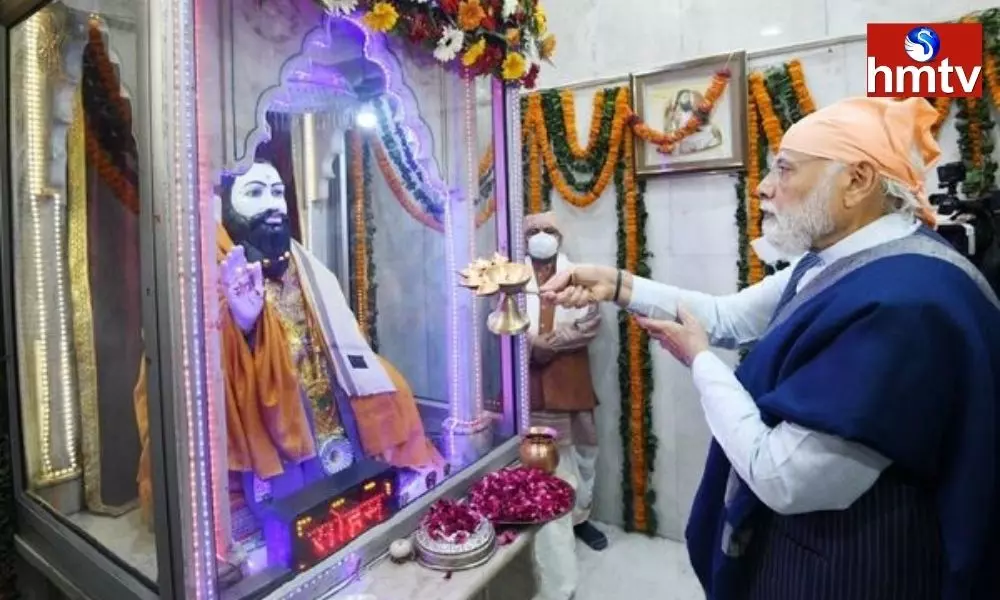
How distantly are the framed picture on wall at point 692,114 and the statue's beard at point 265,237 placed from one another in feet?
7.59

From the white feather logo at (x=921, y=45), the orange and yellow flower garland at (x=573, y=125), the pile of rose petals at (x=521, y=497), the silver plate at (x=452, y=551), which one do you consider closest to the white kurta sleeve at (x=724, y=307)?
the pile of rose petals at (x=521, y=497)

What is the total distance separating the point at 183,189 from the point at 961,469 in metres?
1.47

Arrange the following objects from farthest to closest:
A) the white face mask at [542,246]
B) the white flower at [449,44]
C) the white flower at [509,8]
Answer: the white face mask at [542,246] < the white flower at [509,8] < the white flower at [449,44]

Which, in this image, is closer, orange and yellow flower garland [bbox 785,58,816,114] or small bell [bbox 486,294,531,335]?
small bell [bbox 486,294,531,335]

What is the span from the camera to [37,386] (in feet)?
6.15

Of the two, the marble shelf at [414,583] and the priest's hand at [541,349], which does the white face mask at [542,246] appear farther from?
the marble shelf at [414,583]

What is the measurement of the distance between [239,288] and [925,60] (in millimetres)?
2930

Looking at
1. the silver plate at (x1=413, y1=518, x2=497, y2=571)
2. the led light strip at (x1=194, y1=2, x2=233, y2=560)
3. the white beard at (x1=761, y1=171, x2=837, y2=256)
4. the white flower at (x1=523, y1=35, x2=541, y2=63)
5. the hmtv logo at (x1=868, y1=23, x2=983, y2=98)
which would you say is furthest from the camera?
the hmtv logo at (x1=868, y1=23, x2=983, y2=98)

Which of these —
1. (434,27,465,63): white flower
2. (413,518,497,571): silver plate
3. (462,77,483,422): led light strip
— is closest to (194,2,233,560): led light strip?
(413,518,497,571): silver plate

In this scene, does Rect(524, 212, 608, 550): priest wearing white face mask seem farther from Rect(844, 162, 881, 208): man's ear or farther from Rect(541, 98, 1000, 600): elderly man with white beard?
Rect(844, 162, 881, 208): man's ear

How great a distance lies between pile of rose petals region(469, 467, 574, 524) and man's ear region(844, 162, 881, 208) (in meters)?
1.10

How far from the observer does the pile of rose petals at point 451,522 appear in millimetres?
1575

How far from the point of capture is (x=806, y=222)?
132cm

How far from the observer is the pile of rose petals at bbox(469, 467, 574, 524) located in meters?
1.74
